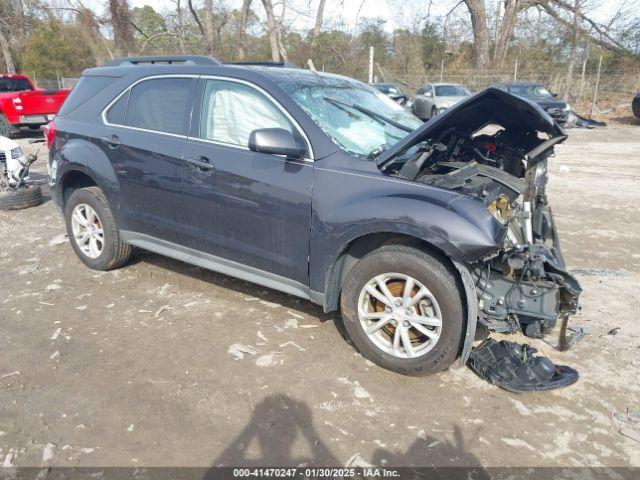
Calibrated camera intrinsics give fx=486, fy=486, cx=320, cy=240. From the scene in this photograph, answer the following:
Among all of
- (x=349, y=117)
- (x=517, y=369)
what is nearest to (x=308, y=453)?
(x=517, y=369)


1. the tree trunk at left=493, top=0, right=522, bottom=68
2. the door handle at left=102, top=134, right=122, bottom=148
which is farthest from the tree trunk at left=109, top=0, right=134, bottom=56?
the tree trunk at left=493, top=0, right=522, bottom=68

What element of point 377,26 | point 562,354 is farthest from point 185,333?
point 377,26

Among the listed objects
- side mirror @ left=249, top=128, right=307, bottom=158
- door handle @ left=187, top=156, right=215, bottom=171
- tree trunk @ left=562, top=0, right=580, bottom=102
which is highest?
tree trunk @ left=562, top=0, right=580, bottom=102

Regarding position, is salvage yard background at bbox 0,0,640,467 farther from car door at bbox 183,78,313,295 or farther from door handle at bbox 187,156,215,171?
door handle at bbox 187,156,215,171

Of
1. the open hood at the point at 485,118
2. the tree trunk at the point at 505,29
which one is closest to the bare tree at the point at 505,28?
the tree trunk at the point at 505,29

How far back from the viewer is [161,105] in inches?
159

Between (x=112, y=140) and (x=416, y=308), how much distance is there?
2.99 meters

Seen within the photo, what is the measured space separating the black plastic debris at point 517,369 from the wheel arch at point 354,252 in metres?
0.73

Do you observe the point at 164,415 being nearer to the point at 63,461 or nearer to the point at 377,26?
the point at 63,461

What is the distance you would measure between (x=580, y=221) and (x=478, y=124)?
3830 millimetres

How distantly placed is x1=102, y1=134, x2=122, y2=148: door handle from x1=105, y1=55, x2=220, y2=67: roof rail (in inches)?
32.0

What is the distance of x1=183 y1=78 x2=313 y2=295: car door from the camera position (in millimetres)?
3322

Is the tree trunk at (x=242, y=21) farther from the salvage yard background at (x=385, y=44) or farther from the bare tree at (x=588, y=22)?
the bare tree at (x=588, y=22)

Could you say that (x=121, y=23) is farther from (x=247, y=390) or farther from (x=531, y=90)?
(x=247, y=390)
